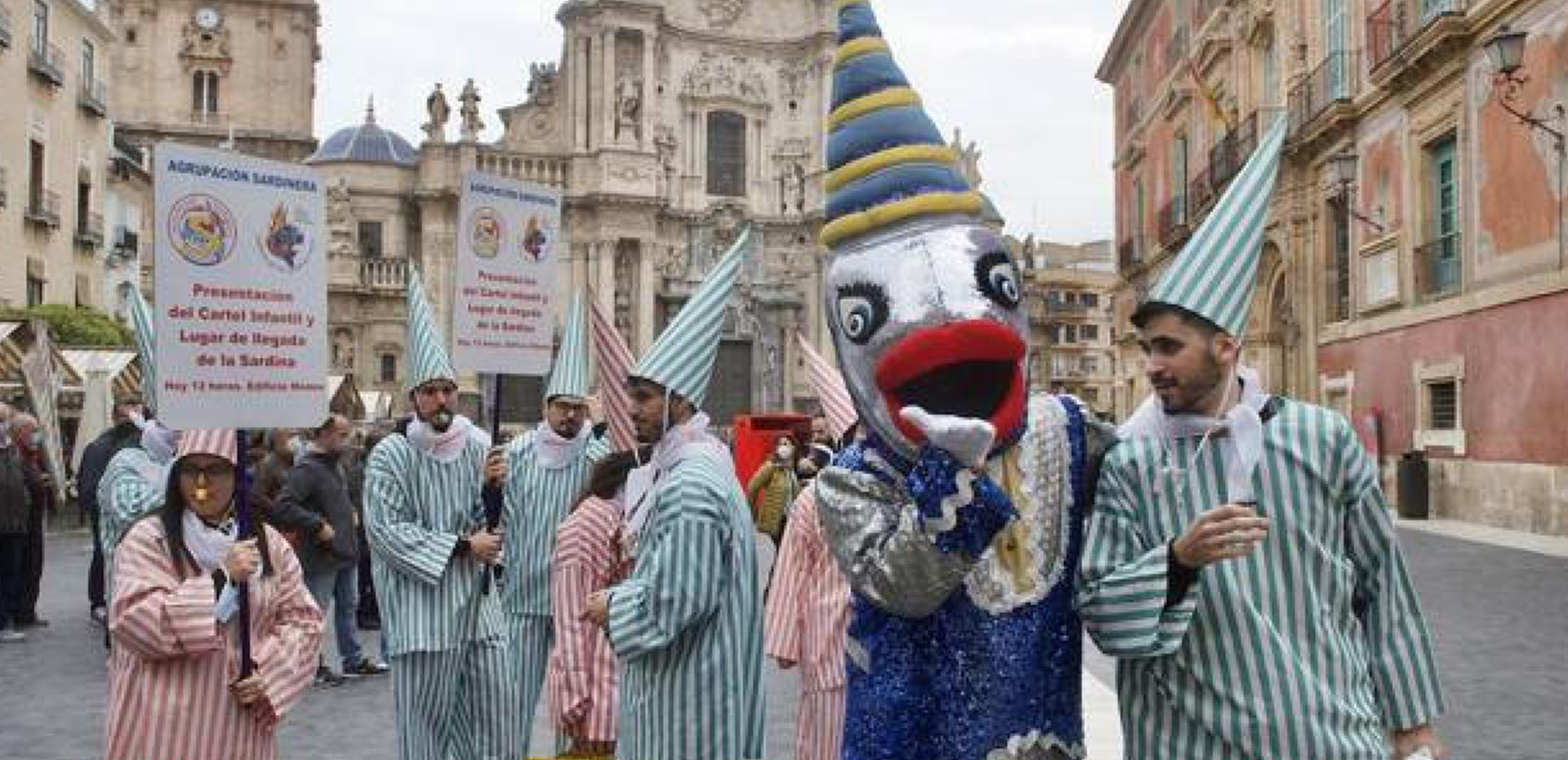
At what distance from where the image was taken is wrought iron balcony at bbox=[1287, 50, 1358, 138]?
20.7 m

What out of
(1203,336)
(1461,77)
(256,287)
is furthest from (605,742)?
(1461,77)

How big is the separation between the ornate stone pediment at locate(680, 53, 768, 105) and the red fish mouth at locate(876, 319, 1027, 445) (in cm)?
3729

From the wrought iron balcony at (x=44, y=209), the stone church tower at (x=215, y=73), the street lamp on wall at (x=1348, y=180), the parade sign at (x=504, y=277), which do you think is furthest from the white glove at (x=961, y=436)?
the stone church tower at (x=215, y=73)

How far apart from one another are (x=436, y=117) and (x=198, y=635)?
34.8m

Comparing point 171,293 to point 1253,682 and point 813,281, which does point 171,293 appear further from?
point 813,281

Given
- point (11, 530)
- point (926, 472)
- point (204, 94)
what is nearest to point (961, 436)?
point (926, 472)

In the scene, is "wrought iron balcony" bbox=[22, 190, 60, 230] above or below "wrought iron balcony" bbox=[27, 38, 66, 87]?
below

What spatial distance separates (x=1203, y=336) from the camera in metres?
2.91

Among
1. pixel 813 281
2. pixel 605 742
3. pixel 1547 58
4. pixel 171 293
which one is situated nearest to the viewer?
pixel 171 293

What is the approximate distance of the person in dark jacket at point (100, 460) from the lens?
1057 cm

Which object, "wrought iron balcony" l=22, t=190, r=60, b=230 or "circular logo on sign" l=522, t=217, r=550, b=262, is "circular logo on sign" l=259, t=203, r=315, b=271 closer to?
"circular logo on sign" l=522, t=217, r=550, b=262

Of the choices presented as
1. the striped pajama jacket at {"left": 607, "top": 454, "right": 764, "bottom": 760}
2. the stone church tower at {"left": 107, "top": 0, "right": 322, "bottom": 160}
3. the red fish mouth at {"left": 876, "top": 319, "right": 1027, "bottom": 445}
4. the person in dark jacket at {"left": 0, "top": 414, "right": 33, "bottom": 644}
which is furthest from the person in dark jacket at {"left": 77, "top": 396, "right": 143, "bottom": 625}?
the stone church tower at {"left": 107, "top": 0, "right": 322, "bottom": 160}

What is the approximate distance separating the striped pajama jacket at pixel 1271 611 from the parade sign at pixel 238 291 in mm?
2587

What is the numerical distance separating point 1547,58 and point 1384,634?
1446 centimetres
